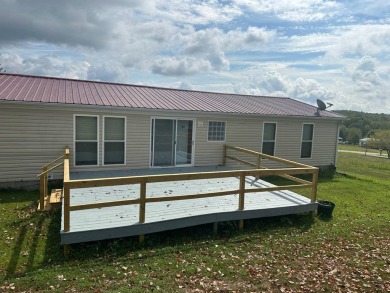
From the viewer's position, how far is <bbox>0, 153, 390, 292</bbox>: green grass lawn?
4.75 metres

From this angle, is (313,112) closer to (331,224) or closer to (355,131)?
(331,224)

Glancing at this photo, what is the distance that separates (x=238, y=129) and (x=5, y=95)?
8.48 m

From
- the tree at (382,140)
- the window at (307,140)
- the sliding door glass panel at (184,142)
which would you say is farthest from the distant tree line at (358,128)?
the sliding door glass panel at (184,142)

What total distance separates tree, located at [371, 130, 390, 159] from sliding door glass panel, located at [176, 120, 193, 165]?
37567 millimetres

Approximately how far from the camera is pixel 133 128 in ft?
35.6

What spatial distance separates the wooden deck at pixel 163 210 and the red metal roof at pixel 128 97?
2.69m

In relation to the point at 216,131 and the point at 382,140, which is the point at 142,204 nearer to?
the point at 216,131

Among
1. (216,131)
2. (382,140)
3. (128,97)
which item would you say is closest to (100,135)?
(128,97)

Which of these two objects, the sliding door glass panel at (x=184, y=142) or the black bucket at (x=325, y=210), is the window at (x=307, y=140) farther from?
the black bucket at (x=325, y=210)

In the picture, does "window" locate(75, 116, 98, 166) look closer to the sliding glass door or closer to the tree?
the sliding glass door

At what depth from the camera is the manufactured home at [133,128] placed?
9508 mm

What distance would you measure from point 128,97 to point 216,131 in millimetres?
3769

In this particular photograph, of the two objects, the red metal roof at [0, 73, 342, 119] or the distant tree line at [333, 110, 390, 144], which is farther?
the distant tree line at [333, 110, 390, 144]

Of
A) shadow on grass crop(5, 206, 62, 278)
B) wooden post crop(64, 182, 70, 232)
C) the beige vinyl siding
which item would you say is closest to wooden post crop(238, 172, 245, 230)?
wooden post crop(64, 182, 70, 232)
